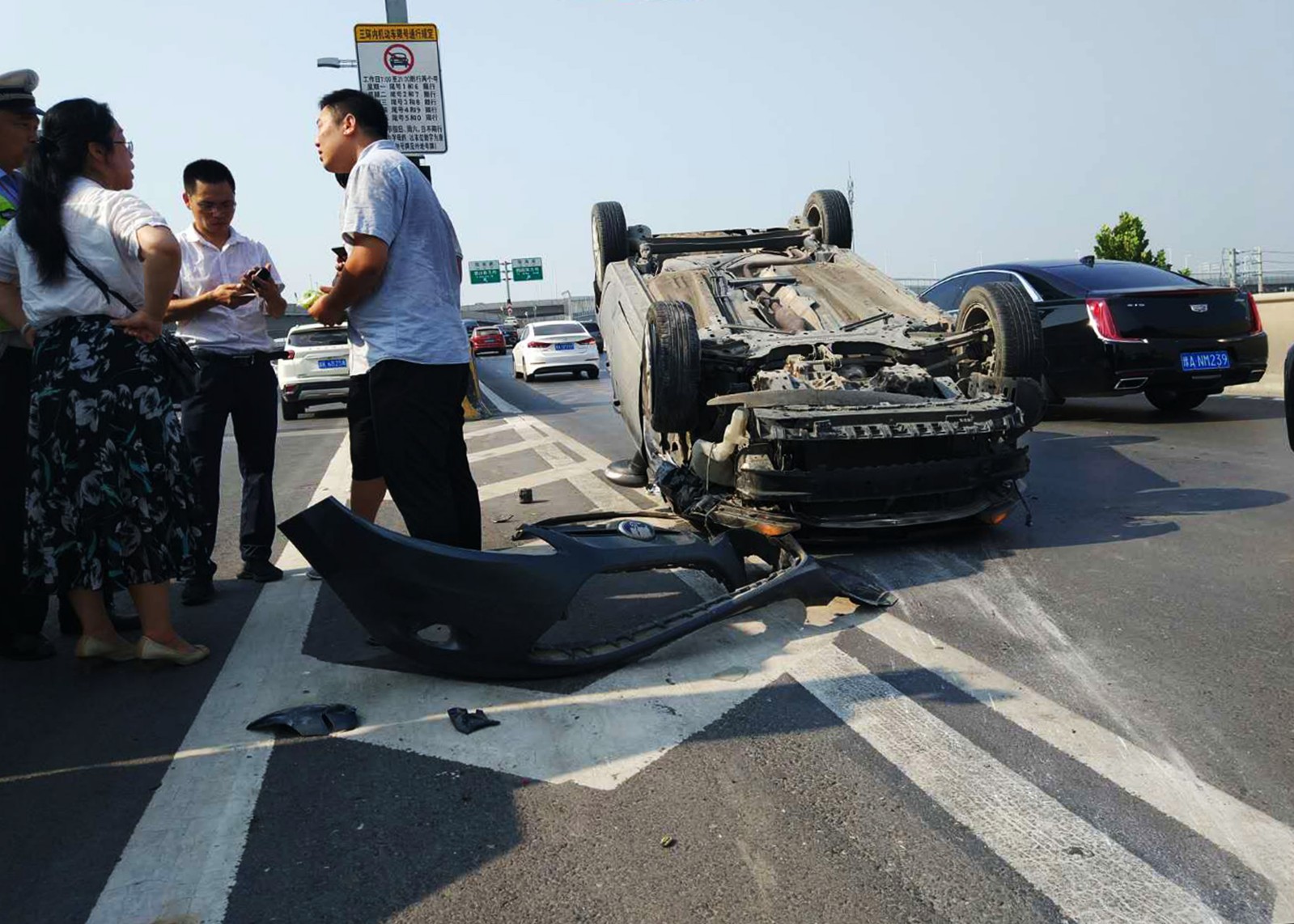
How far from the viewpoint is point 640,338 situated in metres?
5.93

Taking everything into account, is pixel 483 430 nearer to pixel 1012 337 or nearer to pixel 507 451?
pixel 507 451

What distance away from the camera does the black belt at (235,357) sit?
441cm

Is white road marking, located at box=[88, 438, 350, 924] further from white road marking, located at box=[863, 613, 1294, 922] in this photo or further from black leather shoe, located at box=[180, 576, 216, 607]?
white road marking, located at box=[863, 613, 1294, 922]

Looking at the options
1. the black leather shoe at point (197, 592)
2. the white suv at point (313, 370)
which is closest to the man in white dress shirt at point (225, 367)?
the black leather shoe at point (197, 592)

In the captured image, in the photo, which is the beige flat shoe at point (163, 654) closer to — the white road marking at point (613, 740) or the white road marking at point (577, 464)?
the white road marking at point (613, 740)

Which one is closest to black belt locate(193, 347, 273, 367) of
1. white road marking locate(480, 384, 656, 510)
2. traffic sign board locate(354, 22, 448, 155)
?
white road marking locate(480, 384, 656, 510)

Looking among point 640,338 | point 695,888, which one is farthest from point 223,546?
point 695,888

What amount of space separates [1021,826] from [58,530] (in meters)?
3.10

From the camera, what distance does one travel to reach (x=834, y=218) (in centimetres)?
796

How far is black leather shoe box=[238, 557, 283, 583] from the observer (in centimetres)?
467

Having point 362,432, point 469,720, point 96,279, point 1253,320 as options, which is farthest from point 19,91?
point 1253,320

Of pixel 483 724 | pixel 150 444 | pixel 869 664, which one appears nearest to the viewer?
pixel 483 724

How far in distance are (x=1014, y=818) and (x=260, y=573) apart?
11.9 ft

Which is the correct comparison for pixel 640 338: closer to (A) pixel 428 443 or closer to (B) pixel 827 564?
(B) pixel 827 564
